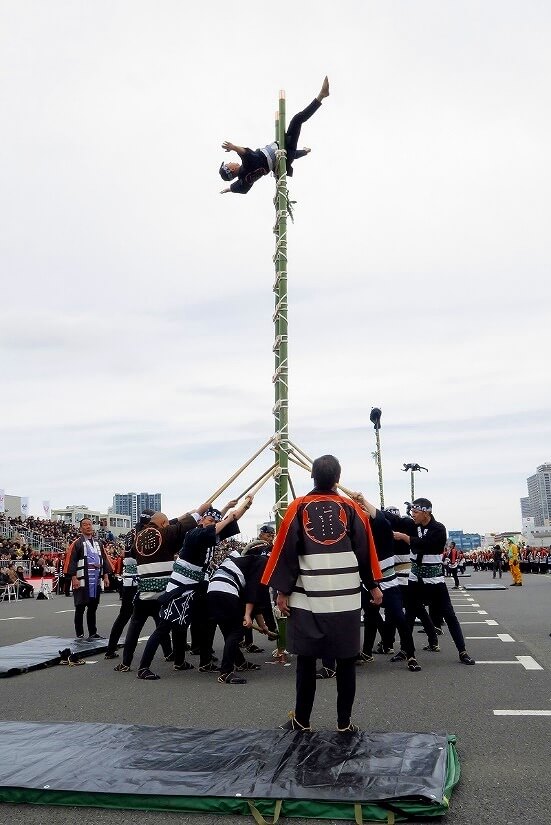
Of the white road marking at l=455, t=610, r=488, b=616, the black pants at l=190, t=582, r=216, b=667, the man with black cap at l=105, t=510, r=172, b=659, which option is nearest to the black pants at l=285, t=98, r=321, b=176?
the man with black cap at l=105, t=510, r=172, b=659

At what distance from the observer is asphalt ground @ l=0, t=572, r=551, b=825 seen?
3658 millimetres

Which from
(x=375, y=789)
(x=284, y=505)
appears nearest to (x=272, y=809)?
(x=375, y=789)

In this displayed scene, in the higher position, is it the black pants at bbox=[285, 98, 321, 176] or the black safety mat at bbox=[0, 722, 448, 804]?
the black pants at bbox=[285, 98, 321, 176]

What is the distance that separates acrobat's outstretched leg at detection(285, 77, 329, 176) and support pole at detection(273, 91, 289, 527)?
11 cm

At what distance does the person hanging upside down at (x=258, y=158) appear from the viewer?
27.1 ft

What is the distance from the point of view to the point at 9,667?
8.16 meters

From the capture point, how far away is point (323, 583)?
184 inches

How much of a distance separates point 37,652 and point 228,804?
6.68m

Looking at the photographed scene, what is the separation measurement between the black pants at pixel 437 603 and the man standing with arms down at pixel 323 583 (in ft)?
10.9

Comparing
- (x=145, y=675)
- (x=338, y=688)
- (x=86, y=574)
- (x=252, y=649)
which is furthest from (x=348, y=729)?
(x=86, y=574)

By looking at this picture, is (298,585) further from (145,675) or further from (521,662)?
(521,662)

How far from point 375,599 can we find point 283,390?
4032 millimetres

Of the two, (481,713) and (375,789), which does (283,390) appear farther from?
(375,789)

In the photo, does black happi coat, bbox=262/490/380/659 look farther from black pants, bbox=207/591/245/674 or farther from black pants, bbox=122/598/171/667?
black pants, bbox=122/598/171/667
